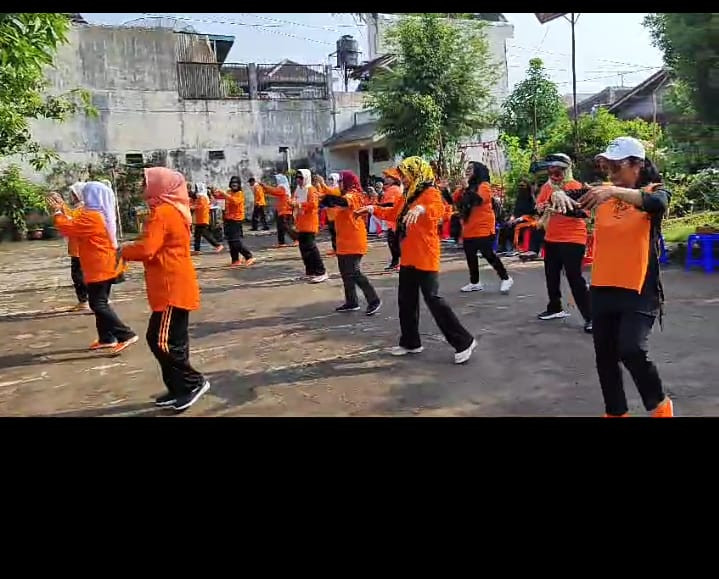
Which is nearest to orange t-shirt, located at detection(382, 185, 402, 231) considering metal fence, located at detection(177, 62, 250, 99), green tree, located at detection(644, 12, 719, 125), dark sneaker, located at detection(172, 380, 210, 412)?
dark sneaker, located at detection(172, 380, 210, 412)

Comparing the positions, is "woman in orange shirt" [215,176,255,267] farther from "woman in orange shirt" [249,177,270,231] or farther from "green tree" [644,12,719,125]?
"green tree" [644,12,719,125]

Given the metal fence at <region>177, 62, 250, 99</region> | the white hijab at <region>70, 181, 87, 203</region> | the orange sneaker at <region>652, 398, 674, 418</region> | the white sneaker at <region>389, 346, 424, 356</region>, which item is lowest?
the white sneaker at <region>389, 346, 424, 356</region>

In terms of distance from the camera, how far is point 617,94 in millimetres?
22297

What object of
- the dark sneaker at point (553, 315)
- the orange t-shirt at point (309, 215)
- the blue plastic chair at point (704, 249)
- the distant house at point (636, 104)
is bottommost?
the dark sneaker at point (553, 315)

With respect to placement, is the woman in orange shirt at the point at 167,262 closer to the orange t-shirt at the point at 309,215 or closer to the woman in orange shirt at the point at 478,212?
the woman in orange shirt at the point at 478,212

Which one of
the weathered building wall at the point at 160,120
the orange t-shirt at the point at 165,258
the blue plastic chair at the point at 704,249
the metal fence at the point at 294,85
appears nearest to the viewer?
the orange t-shirt at the point at 165,258

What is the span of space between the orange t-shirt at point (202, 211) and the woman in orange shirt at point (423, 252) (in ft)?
22.0

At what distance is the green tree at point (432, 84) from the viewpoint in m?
13.9

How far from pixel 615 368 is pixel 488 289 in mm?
4204

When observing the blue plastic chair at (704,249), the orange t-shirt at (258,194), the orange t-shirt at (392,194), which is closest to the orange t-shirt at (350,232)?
the orange t-shirt at (392,194)

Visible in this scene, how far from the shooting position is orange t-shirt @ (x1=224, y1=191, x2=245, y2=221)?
9781 mm

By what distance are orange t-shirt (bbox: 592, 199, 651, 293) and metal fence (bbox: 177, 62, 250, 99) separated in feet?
54.1
